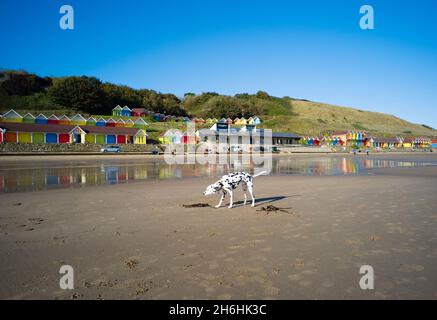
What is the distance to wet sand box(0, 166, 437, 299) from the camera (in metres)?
5.62

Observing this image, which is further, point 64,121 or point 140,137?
point 64,121

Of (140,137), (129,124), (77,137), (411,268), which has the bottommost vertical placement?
(411,268)

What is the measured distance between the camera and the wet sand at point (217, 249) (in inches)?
221

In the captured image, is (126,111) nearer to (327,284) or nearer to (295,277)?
(295,277)

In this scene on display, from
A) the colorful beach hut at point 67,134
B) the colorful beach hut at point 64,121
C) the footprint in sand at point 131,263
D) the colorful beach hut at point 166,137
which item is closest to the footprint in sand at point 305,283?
the footprint in sand at point 131,263

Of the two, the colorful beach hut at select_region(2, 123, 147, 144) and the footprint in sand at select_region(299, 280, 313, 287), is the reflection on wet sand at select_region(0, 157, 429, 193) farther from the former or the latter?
the colorful beach hut at select_region(2, 123, 147, 144)

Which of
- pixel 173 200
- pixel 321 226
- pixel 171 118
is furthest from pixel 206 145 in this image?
pixel 321 226

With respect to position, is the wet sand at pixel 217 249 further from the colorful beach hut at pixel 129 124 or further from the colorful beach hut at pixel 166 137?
the colorful beach hut at pixel 129 124

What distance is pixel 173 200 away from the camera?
582 inches

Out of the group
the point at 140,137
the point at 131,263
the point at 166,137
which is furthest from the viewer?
the point at 166,137

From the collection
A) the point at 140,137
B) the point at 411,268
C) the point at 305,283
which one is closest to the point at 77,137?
the point at 140,137

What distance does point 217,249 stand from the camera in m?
7.77

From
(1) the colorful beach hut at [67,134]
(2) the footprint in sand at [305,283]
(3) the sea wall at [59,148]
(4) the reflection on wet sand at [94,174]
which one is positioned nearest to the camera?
(2) the footprint in sand at [305,283]
